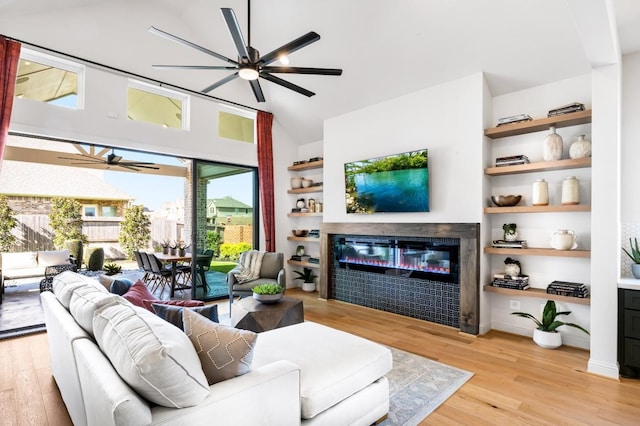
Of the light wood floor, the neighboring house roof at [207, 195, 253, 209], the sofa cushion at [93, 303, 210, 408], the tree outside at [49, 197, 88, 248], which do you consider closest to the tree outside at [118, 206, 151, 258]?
the tree outside at [49, 197, 88, 248]

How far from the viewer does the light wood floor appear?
7.32 ft

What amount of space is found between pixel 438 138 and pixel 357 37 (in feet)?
5.39

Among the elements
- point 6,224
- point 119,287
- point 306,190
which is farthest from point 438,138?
point 6,224

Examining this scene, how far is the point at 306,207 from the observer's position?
21.0 feet

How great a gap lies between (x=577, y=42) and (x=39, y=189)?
10411 millimetres

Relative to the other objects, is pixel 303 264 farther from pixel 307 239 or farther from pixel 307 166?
pixel 307 166

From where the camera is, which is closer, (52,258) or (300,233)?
(52,258)

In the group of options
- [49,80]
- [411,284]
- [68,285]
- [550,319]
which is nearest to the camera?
[68,285]

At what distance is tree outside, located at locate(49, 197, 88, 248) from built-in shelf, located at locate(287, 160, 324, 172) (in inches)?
228

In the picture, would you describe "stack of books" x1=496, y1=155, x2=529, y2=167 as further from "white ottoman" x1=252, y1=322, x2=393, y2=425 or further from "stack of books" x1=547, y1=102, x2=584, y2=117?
"white ottoman" x1=252, y1=322, x2=393, y2=425

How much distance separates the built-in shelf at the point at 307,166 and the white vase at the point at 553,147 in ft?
11.0

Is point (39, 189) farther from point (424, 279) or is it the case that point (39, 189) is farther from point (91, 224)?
point (424, 279)

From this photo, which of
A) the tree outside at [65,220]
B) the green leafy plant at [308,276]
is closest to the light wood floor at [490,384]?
the green leafy plant at [308,276]

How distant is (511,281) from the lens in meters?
3.74
